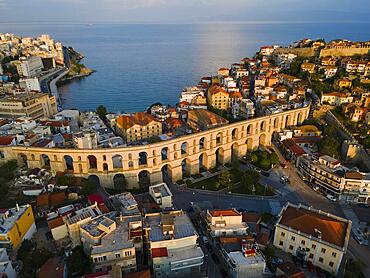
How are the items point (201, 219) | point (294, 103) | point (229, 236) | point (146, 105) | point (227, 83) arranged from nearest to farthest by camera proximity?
point (229, 236)
point (201, 219)
point (294, 103)
point (227, 83)
point (146, 105)

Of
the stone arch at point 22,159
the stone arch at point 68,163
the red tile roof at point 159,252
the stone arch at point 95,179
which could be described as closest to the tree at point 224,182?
the stone arch at point 95,179

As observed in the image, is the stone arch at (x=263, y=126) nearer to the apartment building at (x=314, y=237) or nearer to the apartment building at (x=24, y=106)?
the apartment building at (x=314, y=237)

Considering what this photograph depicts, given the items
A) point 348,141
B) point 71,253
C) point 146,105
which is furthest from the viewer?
point 146,105

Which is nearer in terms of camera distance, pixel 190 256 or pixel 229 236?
pixel 190 256

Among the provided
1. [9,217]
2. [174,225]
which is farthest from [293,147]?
[9,217]

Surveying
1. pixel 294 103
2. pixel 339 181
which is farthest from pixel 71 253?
pixel 294 103

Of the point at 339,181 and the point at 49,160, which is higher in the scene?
the point at 49,160

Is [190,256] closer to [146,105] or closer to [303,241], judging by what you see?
[303,241]
